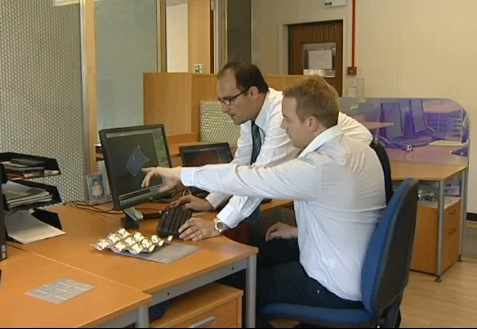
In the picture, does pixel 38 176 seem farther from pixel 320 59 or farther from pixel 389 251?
pixel 320 59

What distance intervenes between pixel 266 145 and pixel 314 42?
425 cm

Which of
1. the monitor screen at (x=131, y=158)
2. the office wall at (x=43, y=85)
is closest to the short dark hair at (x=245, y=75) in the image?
the monitor screen at (x=131, y=158)

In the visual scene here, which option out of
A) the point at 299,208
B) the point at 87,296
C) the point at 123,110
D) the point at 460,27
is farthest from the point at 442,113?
the point at 87,296

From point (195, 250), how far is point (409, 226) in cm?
74

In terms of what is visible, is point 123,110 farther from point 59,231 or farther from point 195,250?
point 195,250

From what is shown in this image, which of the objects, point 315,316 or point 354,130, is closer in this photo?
point 315,316

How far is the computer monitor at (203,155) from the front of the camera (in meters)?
2.90

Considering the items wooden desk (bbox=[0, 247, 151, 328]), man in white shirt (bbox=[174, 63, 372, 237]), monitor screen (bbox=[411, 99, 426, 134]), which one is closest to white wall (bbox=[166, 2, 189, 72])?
monitor screen (bbox=[411, 99, 426, 134])

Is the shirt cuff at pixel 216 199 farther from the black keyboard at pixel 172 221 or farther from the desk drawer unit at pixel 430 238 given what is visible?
the desk drawer unit at pixel 430 238

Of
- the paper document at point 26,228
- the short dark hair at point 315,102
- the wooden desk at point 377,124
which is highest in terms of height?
the short dark hair at point 315,102

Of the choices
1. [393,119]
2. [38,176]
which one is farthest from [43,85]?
[393,119]

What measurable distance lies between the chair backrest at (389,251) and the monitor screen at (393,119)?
2939 millimetres

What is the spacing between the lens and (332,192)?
1.86 m

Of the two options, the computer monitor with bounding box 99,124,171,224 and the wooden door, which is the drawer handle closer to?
the computer monitor with bounding box 99,124,171,224
